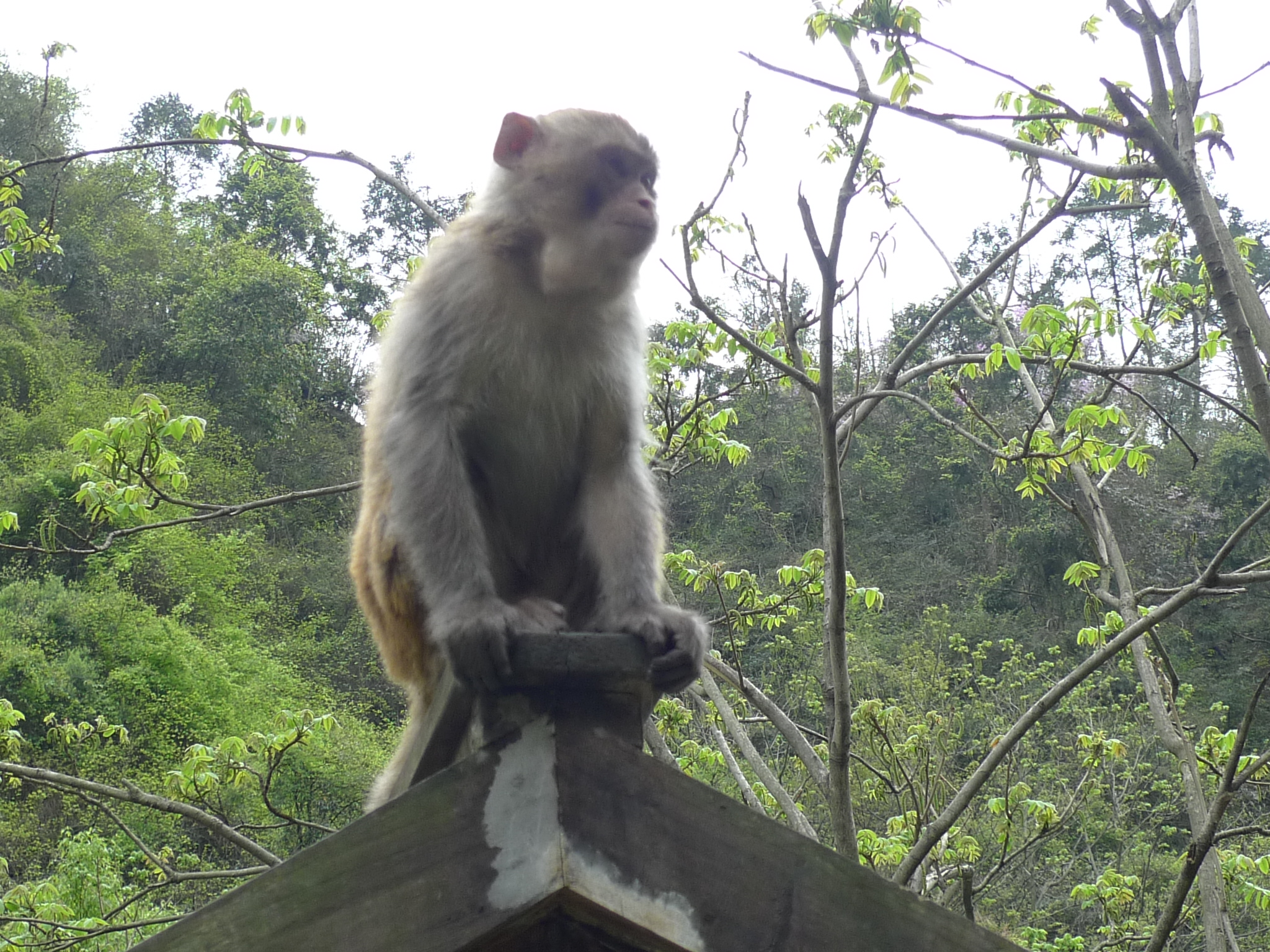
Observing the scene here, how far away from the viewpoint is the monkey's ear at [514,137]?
11.1 feet

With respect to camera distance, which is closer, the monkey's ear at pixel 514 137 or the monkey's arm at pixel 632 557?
the monkey's arm at pixel 632 557

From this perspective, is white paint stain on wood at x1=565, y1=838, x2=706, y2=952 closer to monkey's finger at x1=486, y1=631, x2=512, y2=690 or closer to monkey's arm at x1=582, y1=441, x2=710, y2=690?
monkey's finger at x1=486, y1=631, x2=512, y2=690

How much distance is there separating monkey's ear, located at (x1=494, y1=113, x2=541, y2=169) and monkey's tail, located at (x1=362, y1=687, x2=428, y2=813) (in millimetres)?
1618

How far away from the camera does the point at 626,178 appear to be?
10.9 feet

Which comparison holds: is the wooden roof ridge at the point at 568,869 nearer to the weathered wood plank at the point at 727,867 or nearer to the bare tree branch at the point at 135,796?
the weathered wood plank at the point at 727,867

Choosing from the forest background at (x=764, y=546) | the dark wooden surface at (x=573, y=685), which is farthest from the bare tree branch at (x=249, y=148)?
the dark wooden surface at (x=573, y=685)

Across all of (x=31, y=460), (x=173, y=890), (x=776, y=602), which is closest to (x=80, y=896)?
(x=173, y=890)

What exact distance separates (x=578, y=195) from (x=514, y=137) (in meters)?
0.32

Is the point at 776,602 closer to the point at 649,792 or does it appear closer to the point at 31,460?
the point at 649,792

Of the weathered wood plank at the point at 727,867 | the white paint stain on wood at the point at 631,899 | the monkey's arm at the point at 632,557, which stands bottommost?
the white paint stain on wood at the point at 631,899

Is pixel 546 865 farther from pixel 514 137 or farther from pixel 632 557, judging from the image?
pixel 514 137

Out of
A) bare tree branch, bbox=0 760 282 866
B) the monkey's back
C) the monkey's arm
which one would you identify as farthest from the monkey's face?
bare tree branch, bbox=0 760 282 866

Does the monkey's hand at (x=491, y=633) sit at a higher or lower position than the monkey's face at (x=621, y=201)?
lower

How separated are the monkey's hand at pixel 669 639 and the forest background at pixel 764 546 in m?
1.11
